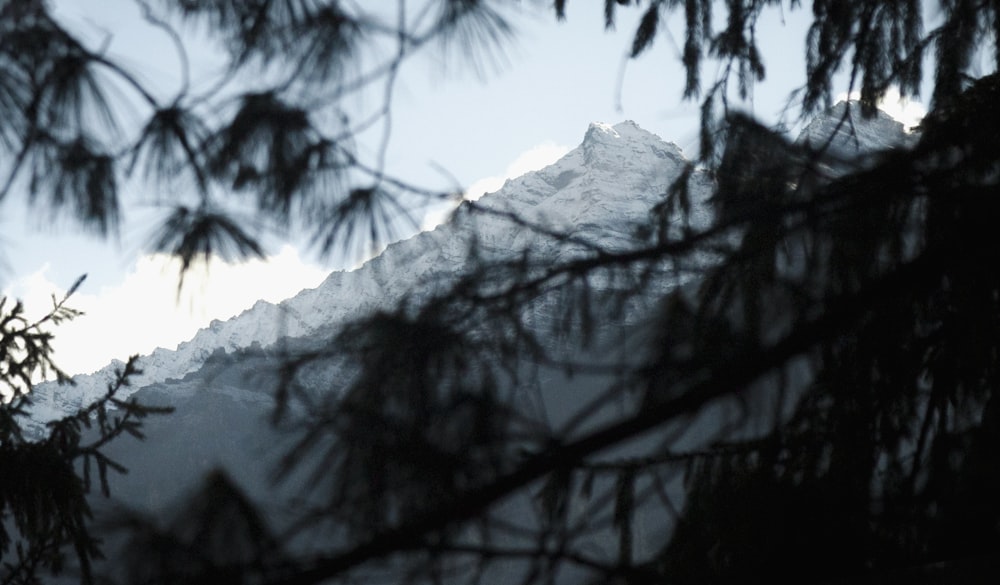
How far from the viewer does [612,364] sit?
153cm

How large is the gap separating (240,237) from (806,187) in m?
1.05

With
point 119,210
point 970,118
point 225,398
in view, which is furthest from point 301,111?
point 225,398

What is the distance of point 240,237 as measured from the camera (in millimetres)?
1645

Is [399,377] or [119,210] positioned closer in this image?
[399,377]

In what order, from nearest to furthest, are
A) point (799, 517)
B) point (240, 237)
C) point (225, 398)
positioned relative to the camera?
point (240, 237) < point (799, 517) < point (225, 398)

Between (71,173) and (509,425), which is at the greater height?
(71,173)

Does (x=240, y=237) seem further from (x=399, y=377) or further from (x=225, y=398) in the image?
(x=225, y=398)

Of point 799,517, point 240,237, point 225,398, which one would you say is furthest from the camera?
point 225,398

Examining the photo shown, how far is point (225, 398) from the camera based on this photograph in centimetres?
8656

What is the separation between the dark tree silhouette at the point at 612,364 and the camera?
138 centimetres

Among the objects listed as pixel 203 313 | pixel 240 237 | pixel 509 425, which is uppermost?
pixel 240 237

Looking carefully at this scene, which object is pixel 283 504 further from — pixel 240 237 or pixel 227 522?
pixel 240 237

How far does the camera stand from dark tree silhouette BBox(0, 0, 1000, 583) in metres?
1.38

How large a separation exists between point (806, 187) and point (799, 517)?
0.67m
